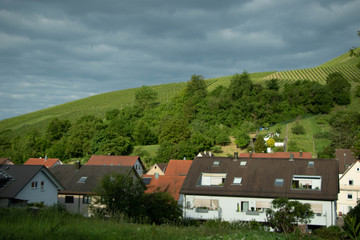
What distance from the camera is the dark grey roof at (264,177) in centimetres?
2823

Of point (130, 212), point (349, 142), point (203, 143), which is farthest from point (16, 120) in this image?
point (130, 212)

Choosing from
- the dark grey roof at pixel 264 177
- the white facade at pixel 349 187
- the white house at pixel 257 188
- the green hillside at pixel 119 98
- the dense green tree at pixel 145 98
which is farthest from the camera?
the green hillside at pixel 119 98

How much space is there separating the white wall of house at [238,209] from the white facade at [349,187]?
14.6 m

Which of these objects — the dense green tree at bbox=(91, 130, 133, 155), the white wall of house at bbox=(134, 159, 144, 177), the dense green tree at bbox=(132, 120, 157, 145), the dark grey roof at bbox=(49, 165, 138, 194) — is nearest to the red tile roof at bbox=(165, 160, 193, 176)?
the dark grey roof at bbox=(49, 165, 138, 194)

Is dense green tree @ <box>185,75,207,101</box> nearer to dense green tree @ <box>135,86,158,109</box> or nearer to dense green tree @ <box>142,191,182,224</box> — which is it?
dense green tree @ <box>135,86,158,109</box>

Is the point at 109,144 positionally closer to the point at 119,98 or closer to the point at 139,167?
the point at 139,167

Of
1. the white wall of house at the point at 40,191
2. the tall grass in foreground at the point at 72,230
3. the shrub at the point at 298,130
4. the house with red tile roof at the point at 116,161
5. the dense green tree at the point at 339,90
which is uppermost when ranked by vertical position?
the dense green tree at the point at 339,90

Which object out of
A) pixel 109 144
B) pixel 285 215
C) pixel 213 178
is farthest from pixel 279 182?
pixel 109 144

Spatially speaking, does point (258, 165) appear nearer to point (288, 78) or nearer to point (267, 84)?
point (267, 84)

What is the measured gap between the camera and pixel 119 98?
137 meters

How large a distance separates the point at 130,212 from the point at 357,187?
107ft

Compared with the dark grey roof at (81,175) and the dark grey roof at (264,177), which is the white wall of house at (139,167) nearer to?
the dark grey roof at (81,175)

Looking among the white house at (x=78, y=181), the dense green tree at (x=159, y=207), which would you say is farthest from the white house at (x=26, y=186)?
the dense green tree at (x=159, y=207)

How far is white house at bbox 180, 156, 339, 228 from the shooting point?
27.7 meters
